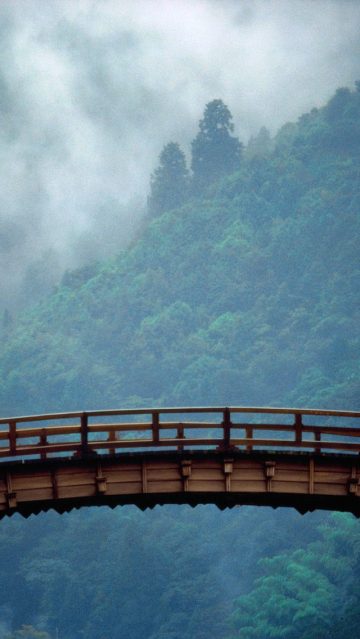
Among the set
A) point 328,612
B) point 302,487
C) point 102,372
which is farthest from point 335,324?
point 302,487

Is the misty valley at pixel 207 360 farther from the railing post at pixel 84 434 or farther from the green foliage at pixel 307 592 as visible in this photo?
the railing post at pixel 84 434

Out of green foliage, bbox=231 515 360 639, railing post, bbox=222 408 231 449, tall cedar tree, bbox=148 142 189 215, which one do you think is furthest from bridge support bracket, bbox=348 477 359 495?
tall cedar tree, bbox=148 142 189 215

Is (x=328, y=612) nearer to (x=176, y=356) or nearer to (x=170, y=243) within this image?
(x=176, y=356)

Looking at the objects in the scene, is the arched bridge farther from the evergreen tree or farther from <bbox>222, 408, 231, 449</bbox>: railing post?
the evergreen tree

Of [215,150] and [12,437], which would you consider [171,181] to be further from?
[12,437]

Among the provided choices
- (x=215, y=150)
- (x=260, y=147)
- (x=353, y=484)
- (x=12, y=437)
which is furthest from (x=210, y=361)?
(x=12, y=437)

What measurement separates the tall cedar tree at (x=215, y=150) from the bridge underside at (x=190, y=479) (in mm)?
145290

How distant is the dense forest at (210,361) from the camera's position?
308ft

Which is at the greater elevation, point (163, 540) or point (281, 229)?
point (281, 229)

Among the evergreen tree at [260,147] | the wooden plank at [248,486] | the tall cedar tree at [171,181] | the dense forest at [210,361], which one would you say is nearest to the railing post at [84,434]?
the wooden plank at [248,486]

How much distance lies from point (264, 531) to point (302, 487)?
8361 centimetres

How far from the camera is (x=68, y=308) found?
502 ft

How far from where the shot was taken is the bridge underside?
61.7 feet

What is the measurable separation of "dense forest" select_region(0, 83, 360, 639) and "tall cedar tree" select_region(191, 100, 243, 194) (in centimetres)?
25
